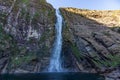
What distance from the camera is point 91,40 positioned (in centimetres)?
12106

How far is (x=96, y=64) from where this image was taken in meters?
115

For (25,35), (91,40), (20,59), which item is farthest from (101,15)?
(20,59)

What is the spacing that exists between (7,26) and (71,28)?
76.8 feet

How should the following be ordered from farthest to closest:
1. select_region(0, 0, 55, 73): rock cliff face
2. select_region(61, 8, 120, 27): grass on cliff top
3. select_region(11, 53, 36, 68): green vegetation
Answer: select_region(61, 8, 120, 27): grass on cliff top, select_region(0, 0, 55, 73): rock cliff face, select_region(11, 53, 36, 68): green vegetation

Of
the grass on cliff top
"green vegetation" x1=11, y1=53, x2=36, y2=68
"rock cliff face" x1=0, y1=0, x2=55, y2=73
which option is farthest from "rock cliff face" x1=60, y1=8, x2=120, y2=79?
"green vegetation" x1=11, y1=53, x2=36, y2=68

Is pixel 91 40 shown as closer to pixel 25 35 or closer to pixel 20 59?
pixel 25 35

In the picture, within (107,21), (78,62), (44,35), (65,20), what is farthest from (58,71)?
(107,21)

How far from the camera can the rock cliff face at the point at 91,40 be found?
11591cm

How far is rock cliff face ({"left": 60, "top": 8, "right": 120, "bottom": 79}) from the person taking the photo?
380ft

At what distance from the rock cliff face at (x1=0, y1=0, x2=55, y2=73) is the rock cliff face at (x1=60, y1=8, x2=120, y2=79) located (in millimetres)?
6665

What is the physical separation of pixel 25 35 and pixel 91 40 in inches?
885

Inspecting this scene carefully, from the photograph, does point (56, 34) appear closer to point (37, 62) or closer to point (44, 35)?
point (44, 35)

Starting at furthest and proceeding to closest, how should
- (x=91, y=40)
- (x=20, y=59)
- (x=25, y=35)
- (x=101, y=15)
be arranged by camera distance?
(x=101, y=15), (x=91, y=40), (x=25, y=35), (x=20, y=59)

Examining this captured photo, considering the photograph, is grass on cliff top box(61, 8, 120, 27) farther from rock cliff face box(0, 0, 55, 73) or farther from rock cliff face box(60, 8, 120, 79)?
rock cliff face box(0, 0, 55, 73)
